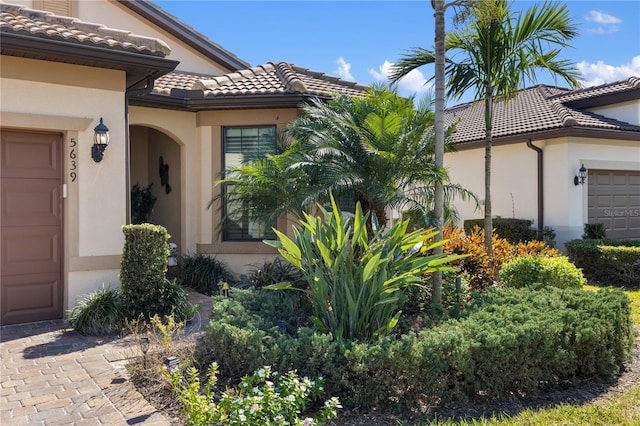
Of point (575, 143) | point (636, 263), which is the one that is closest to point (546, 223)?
point (575, 143)

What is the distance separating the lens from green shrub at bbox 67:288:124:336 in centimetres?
677

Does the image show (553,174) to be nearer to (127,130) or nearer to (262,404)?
(127,130)

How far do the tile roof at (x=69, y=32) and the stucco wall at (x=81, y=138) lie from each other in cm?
51

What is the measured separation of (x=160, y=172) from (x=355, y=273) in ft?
25.4

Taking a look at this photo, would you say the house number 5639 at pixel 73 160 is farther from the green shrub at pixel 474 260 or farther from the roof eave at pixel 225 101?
the green shrub at pixel 474 260

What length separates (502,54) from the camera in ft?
A: 28.5

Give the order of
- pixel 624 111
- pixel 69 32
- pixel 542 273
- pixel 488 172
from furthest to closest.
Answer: pixel 624 111 < pixel 488 172 < pixel 542 273 < pixel 69 32

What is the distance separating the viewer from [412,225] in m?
7.78

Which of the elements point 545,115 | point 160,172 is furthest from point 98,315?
point 545,115

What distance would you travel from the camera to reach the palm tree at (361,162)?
23.8ft

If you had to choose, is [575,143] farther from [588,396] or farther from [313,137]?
[588,396]

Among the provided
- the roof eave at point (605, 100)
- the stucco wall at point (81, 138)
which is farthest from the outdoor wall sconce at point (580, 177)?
the stucco wall at point (81, 138)

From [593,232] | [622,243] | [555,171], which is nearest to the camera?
[622,243]

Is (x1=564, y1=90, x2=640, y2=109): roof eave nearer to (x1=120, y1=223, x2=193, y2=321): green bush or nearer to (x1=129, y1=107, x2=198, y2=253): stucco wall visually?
(x1=129, y1=107, x2=198, y2=253): stucco wall
